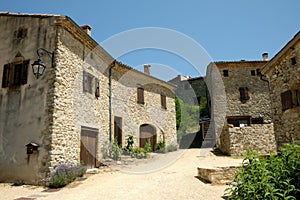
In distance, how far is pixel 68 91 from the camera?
8.73 metres

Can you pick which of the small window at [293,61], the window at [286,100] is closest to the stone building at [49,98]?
the window at [286,100]

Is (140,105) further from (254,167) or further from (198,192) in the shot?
(254,167)

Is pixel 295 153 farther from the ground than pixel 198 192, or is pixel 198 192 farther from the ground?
pixel 295 153

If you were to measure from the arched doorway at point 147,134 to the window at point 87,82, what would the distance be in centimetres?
525

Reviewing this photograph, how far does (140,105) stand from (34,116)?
7.45 metres

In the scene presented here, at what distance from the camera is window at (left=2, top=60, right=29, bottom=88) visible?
867 centimetres

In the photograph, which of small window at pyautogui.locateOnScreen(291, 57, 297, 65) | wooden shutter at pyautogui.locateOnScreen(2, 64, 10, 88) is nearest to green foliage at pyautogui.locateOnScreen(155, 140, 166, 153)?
small window at pyautogui.locateOnScreen(291, 57, 297, 65)

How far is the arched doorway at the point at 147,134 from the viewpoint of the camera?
14.6 m

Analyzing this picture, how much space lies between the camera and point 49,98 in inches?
314

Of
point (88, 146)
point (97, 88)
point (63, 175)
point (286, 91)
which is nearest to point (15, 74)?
point (97, 88)

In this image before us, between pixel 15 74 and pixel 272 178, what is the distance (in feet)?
30.0

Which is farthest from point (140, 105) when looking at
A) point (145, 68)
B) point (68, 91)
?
point (68, 91)

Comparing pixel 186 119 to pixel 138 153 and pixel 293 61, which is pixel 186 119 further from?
pixel 293 61

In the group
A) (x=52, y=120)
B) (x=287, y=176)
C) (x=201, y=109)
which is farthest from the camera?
(x=201, y=109)
